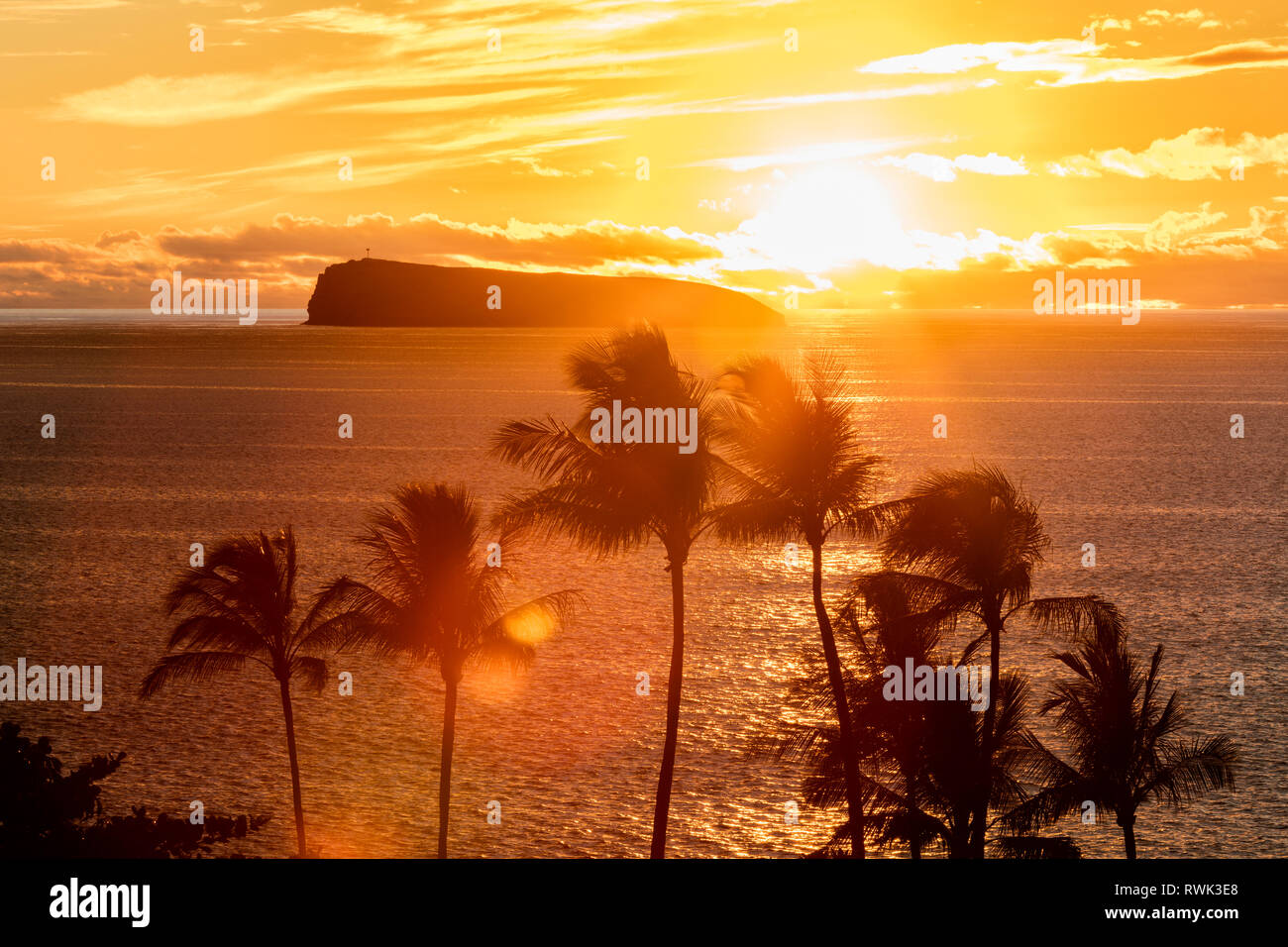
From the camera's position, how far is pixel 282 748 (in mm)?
43562

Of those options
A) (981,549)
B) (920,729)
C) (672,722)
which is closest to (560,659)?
(672,722)

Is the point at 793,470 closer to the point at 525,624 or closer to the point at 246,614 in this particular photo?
the point at 525,624

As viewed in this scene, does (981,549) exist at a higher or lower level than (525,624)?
higher

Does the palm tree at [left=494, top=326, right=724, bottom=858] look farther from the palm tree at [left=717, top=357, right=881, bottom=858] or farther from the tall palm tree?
the tall palm tree

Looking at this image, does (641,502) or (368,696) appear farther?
(368,696)

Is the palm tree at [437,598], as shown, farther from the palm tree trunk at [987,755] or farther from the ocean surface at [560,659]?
the palm tree trunk at [987,755]

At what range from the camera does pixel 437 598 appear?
28.5 metres

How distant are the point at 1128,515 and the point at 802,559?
2903cm

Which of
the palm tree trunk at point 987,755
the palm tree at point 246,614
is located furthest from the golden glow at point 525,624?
the palm tree trunk at point 987,755

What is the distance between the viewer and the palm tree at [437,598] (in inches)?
1111

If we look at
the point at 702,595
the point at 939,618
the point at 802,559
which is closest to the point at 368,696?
the point at 702,595

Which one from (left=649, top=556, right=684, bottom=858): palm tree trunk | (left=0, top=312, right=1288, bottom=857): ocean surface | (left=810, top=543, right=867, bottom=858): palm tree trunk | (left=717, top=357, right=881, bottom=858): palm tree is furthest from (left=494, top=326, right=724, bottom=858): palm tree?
(left=0, top=312, right=1288, bottom=857): ocean surface
